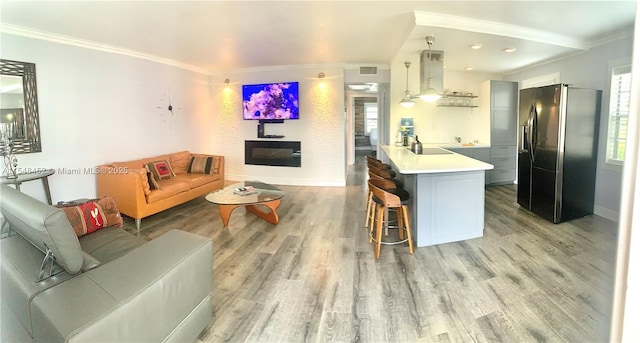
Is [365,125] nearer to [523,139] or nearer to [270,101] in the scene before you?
[270,101]

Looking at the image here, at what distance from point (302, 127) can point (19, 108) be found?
13.7ft

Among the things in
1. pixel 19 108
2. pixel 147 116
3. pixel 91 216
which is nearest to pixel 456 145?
pixel 147 116

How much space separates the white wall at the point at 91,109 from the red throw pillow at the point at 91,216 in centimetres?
178

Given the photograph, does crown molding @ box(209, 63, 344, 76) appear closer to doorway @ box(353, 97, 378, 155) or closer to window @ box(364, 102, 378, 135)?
doorway @ box(353, 97, 378, 155)

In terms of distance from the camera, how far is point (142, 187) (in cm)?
386

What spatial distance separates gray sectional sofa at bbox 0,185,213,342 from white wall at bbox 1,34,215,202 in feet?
8.02

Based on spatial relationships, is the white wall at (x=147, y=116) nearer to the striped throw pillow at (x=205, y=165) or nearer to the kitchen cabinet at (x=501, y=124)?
the striped throw pillow at (x=205, y=165)

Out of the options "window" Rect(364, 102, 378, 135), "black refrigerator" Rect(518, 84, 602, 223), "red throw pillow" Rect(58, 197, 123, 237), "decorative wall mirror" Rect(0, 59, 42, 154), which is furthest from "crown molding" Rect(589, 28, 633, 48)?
"window" Rect(364, 102, 378, 135)

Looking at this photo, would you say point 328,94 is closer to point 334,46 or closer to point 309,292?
point 334,46

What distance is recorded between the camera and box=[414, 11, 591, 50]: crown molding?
126 inches

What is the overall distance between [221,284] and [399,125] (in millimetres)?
4490

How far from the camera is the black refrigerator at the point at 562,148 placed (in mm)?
3744

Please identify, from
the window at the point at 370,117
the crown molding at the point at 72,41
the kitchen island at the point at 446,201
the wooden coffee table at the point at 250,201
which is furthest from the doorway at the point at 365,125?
the kitchen island at the point at 446,201

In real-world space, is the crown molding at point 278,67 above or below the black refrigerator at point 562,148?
above
